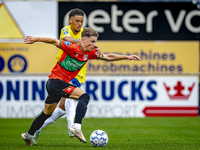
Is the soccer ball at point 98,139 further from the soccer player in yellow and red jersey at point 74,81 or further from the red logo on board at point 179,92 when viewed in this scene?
the red logo on board at point 179,92

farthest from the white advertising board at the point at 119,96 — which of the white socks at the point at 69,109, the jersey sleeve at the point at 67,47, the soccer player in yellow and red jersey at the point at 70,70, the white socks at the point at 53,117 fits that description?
the jersey sleeve at the point at 67,47

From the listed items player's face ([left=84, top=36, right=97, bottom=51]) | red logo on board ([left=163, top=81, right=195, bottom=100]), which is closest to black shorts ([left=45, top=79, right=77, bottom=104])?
player's face ([left=84, top=36, right=97, bottom=51])

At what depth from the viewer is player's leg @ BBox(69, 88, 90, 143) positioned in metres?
4.82

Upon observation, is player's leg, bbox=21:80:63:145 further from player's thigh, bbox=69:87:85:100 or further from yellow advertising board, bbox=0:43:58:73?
yellow advertising board, bbox=0:43:58:73

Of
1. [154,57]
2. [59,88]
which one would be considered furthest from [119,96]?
[59,88]

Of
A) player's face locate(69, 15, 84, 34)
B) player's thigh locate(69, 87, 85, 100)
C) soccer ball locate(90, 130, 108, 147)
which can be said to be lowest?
soccer ball locate(90, 130, 108, 147)

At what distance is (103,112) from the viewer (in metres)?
11.3

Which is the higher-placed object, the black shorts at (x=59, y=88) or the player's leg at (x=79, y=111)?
the black shorts at (x=59, y=88)

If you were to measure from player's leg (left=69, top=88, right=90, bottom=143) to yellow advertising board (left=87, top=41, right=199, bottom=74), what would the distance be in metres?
6.84

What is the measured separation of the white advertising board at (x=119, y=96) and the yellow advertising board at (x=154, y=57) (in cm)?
63

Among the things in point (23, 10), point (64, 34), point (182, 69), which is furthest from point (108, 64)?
point (64, 34)

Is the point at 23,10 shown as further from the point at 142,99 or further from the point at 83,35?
the point at 83,35

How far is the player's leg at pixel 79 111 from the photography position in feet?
15.8

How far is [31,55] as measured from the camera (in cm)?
1199
